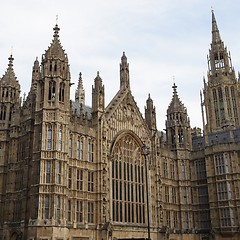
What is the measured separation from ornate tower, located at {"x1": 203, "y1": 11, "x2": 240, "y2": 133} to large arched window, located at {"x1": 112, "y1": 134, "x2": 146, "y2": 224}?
4817cm

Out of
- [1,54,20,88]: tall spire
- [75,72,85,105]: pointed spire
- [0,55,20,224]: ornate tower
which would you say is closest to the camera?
[0,55,20,224]: ornate tower

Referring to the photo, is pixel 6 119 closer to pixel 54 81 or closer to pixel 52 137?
pixel 54 81

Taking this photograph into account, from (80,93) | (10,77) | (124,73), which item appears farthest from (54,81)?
(80,93)

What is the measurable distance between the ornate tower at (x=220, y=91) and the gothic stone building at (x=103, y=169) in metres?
35.1

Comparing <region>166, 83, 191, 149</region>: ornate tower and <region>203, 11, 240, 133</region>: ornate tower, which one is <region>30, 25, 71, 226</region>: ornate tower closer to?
<region>166, 83, 191, 149</region>: ornate tower

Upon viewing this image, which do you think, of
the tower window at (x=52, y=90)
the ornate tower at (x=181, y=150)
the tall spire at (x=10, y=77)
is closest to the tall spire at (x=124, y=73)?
the ornate tower at (x=181, y=150)

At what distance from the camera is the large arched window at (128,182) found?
173ft

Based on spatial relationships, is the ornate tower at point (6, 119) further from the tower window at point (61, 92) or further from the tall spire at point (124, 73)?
the tall spire at point (124, 73)

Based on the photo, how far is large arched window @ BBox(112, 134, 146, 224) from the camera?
52844mm

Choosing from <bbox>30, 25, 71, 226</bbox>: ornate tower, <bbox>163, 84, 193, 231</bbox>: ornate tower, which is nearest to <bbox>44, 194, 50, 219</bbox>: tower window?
<bbox>30, 25, 71, 226</bbox>: ornate tower

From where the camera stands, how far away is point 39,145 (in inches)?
1811

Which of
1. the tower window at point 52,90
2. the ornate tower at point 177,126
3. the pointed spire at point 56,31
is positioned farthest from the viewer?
the ornate tower at point 177,126

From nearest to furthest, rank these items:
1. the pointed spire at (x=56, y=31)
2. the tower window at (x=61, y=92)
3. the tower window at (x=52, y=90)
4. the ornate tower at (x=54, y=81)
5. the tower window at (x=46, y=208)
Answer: the tower window at (x=46, y=208) < the ornate tower at (x=54, y=81) < the tower window at (x=52, y=90) < the tower window at (x=61, y=92) < the pointed spire at (x=56, y=31)

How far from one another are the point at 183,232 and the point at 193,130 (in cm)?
2659
